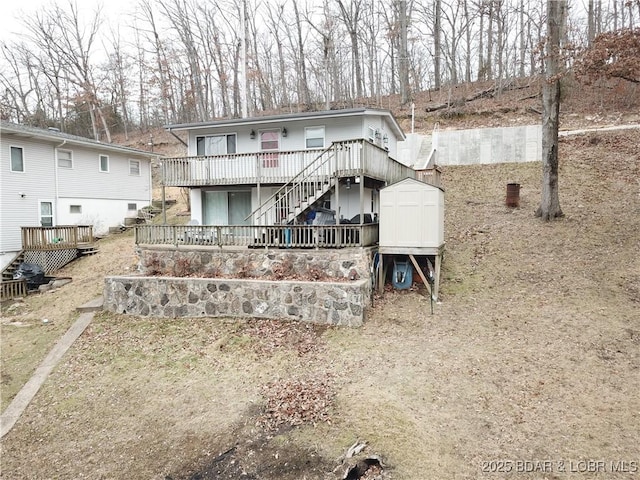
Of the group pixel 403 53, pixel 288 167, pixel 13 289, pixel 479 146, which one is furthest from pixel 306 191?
pixel 403 53

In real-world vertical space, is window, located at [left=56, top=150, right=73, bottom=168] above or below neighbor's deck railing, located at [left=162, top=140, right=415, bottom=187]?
above

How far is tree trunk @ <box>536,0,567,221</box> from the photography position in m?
13.1

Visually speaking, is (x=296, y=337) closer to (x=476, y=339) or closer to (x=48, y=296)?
(x=476, y=339)

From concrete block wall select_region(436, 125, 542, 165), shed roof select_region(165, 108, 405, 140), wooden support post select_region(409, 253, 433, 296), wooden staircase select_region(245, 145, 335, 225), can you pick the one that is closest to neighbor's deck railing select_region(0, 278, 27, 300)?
shed roof select_region(165, 108, 405, 140)

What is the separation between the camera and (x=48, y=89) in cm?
3716

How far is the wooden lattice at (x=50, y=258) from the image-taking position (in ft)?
53.3

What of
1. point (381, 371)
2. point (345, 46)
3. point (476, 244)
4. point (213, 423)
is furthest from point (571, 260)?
point (345, 46)

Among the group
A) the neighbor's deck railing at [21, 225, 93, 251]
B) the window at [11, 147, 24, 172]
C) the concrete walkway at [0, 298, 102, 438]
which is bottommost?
the concrete walkway at [0, 298, 102, 438]

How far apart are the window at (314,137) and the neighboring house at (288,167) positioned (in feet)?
0.12

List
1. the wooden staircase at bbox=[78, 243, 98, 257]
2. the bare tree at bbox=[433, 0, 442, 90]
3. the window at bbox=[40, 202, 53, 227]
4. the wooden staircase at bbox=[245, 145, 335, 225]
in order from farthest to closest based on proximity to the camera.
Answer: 1. the bare tree at bbox=[433, 0, 442, 90]
2. the window at bbox=[40, 202, 53, 227]
3. the wooden staircase at bbox=[78, 243, 98, 257]
4. the wooden staircase at bbox=[245, 145, 335, 225]

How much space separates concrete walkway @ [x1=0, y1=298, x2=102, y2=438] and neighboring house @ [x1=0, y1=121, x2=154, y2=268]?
7.92 metres

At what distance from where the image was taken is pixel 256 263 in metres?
10.9

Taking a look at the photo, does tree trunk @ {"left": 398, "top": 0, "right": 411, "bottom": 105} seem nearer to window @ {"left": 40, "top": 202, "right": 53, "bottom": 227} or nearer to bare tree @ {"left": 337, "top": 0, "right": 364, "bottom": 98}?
bare tree @ {"left": 337, "top": 0, "right": 364, "bottom": 98}

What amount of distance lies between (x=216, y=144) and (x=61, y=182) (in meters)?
9.56
